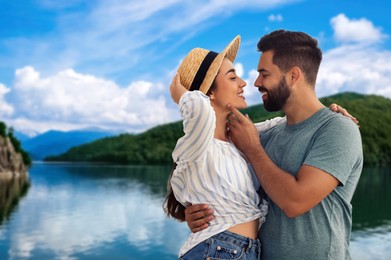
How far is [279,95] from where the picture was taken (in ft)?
8.23

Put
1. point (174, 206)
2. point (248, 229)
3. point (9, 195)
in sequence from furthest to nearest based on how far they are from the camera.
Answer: point (9, 195) → point (174, 206) → point (248, 229)

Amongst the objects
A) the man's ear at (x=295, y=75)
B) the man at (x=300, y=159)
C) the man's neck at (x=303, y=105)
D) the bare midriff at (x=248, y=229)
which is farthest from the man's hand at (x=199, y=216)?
the man's ear at (x=295, y=75)

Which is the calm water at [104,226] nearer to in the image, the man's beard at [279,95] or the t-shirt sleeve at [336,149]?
the man's beard at [279,95]

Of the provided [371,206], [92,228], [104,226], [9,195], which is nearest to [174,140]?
[9,195]

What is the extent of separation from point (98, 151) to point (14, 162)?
236 ft

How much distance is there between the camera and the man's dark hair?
2.47 metres

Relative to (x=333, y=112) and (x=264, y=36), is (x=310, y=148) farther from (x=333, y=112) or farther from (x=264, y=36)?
(x=264, y=36)

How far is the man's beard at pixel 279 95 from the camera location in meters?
2.49

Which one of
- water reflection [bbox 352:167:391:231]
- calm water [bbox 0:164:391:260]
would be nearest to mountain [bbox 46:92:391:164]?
water reflection [bbox 352:167:391:231]

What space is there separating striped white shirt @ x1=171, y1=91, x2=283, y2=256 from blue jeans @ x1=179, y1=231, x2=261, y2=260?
0.09 ft

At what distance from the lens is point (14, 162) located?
53.2 m

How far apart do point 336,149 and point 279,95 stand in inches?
16.4

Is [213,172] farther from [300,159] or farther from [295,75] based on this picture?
[295,75]

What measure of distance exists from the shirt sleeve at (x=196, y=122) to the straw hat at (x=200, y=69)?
0.29 metres
